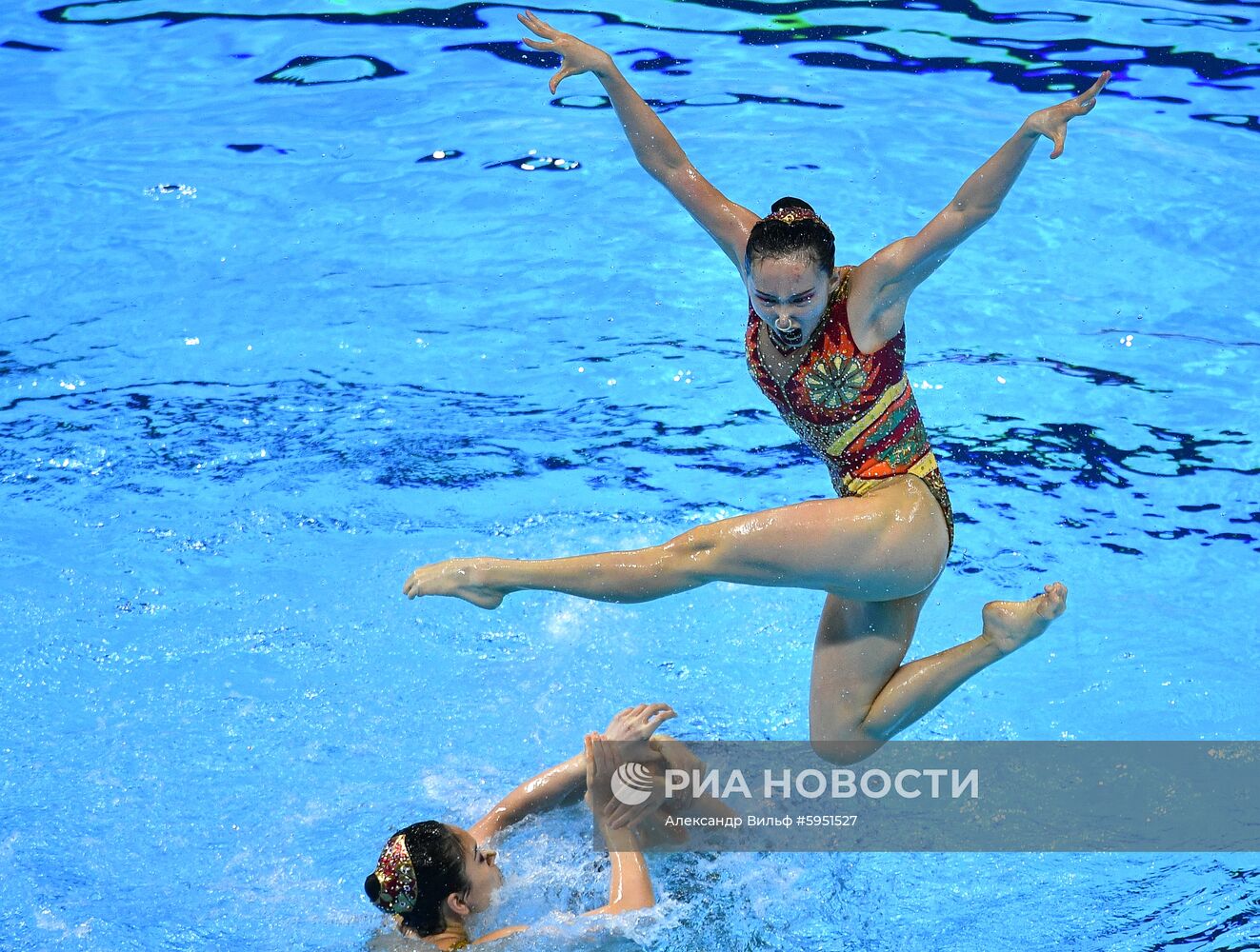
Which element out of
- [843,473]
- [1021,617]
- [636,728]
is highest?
[843,473]

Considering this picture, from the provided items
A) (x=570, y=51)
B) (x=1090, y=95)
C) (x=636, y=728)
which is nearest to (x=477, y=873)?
(x=636, y=728)

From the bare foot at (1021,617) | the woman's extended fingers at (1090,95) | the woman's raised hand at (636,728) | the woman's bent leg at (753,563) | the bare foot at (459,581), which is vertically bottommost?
the woman's raised hand at (636,728)

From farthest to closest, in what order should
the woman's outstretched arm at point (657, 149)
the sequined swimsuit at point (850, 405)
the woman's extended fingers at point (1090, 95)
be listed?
the woman's outstretched arm at point (657, 149) < the sequined swimsuit at point (850, 405) < the woman's extended fingers at point (1090, 95)

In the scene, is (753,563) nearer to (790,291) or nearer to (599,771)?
(790,291)

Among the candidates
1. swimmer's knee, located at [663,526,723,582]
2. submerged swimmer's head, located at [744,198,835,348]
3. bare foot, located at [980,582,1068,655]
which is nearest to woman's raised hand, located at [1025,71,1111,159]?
submerged swimmer's head, located at [744,198,835,348]

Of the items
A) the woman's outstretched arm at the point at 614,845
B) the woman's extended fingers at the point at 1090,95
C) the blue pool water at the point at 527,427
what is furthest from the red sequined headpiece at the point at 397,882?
Answer: the woman's extended fingers at the point at 1090,95

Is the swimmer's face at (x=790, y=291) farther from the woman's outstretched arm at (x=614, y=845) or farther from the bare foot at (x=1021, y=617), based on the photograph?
the woman's outstretched arm at (x=614, y=845)

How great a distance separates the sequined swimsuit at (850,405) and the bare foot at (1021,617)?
28cm

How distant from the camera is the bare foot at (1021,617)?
13.8 feet

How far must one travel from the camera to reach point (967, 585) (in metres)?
6.22

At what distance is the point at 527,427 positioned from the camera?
722cm

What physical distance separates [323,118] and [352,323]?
276cm

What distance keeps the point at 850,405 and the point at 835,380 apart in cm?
10

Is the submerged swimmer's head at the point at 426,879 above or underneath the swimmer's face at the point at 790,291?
underneath
